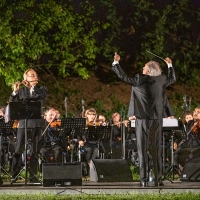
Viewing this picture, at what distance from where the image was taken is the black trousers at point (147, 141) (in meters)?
13.4

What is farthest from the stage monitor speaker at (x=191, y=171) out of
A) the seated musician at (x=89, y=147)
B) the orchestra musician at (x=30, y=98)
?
the seated musician at (x=89, y=147)

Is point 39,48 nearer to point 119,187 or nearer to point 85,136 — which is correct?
point 85,136

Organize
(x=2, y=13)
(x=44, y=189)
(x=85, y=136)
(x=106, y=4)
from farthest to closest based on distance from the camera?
(x=106, y=4) → (x=2, y=13) → (x=85, y=136) → (x=44, y=189)

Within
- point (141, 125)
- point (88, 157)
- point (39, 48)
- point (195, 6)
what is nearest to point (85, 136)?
point (88, 157)

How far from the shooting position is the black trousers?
13367 mm

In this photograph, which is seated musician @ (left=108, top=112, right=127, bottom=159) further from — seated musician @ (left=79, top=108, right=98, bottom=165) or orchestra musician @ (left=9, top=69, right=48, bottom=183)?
orchestra musician @ (left=9, top=69, right=48, bottom=183)

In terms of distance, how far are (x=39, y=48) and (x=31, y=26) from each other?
0.85m

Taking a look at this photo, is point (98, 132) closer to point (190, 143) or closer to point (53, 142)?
point (53, 142)

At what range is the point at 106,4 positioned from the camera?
125ft

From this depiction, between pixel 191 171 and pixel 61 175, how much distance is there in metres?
2.77

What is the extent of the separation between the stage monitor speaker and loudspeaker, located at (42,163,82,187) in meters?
2.38

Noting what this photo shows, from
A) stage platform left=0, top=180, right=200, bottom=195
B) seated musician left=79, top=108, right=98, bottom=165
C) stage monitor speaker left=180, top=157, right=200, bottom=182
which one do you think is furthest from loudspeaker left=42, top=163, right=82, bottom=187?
seated musician left=79, top=108, right=98, bottom=165

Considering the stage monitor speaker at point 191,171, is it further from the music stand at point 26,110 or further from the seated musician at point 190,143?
the music stand at point 26,110

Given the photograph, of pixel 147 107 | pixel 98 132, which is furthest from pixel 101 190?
pixel 98 132
